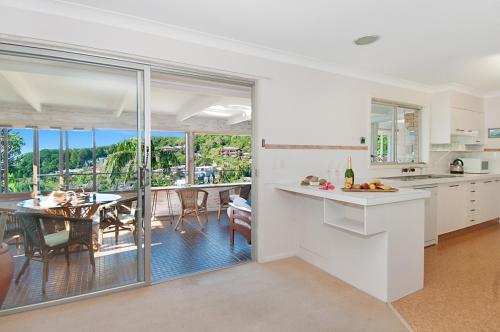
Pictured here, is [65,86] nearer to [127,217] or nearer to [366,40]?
[127,217]

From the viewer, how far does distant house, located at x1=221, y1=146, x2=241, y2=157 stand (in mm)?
7594

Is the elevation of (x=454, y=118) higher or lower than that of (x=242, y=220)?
higher

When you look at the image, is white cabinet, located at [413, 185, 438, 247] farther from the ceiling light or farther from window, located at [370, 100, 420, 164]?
the ceiling light

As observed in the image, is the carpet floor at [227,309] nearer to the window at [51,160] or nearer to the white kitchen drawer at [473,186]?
the window at [51,160]

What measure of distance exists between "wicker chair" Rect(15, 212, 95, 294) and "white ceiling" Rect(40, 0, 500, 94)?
5.91 ft

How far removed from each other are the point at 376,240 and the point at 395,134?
288 centimetres

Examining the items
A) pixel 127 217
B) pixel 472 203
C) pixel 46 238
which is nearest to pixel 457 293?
pixel 472 203

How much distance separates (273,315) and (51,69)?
2.76 m

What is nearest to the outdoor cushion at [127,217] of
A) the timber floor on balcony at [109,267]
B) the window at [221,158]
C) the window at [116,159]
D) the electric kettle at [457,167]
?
the timber floor on balcony at [109,267]

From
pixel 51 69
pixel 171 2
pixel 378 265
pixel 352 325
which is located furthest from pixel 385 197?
pixel 51 69

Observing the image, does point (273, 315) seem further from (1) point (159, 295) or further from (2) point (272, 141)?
(2) point (272, 141)

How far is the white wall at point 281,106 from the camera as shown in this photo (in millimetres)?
2385

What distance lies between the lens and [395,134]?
4637 mm

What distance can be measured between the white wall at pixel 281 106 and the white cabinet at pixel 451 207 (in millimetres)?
1004
